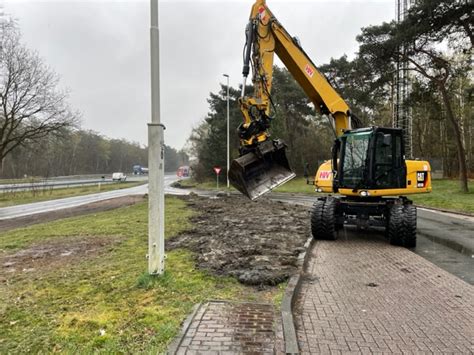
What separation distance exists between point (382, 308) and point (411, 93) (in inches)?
890

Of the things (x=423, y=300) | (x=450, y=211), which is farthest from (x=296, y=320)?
(x=450, y=211)

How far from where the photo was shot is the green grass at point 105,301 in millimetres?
3385

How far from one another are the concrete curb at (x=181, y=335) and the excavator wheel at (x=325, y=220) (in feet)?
16.9

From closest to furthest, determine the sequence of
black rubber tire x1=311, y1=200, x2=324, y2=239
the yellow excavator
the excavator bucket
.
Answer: the excavator bucket → the yellow excavator → black rubber tire x1=311, y1=200, x2=324, y2=239

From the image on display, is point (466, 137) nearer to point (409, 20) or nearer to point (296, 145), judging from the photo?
point (296, 145)

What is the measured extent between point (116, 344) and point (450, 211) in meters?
16.5

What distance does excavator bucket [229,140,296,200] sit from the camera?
754 centimetres

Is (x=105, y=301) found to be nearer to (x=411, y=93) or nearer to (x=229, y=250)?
(x=229, y=250)

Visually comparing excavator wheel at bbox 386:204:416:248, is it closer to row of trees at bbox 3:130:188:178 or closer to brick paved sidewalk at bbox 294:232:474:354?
brick paved sidewalk at bbox 294:232:474:354

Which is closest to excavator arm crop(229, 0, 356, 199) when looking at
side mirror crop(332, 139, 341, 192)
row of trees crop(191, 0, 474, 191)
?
side mirror crop(332, 139, 341, 192)

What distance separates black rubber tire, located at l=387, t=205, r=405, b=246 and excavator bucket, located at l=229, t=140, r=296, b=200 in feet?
8.30

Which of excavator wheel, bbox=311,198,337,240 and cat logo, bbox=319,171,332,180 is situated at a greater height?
cat logo, bbox=319,171,332,180

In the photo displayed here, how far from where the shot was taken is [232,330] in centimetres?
358

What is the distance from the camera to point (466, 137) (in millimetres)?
37438
